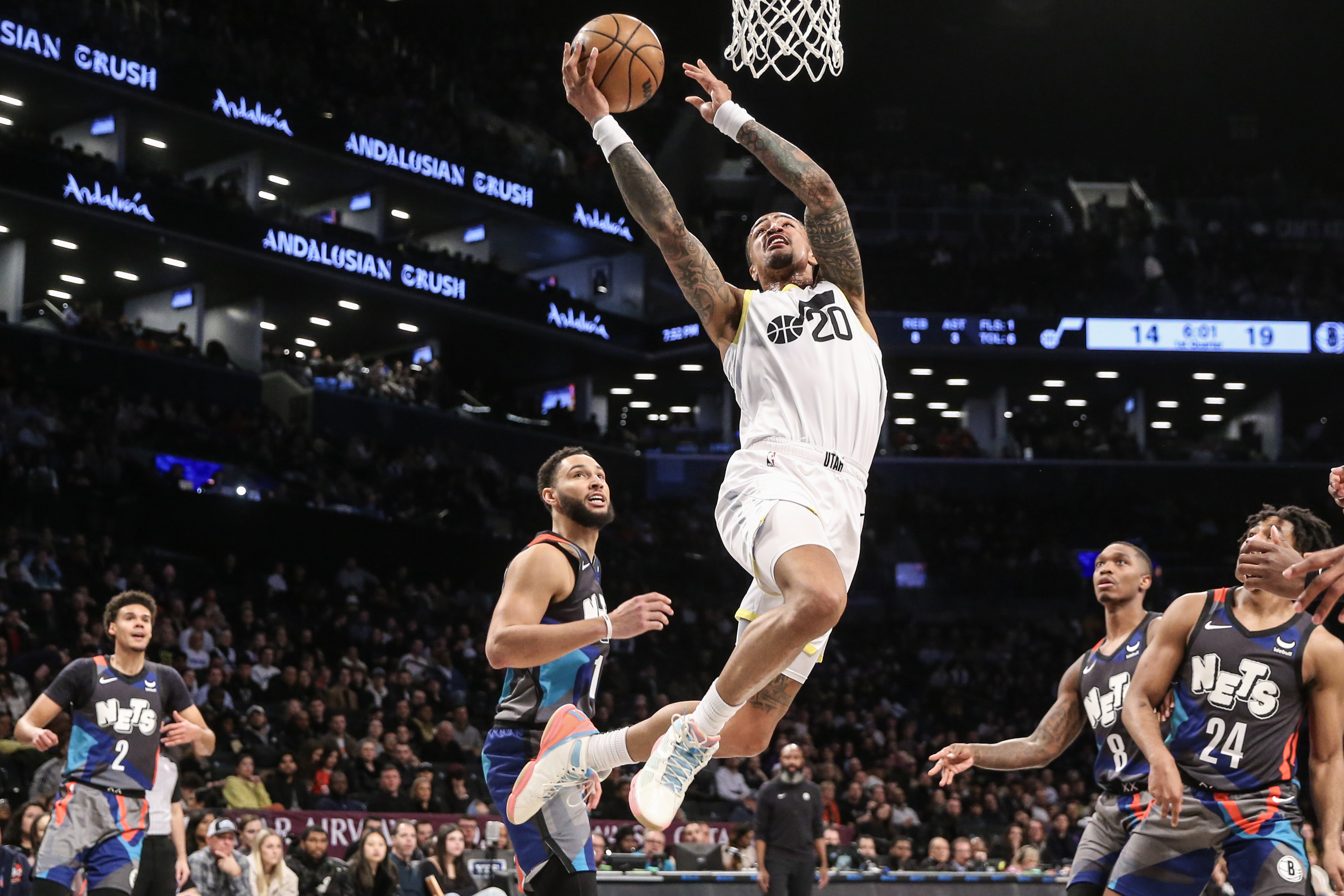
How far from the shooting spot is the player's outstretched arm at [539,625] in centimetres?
578

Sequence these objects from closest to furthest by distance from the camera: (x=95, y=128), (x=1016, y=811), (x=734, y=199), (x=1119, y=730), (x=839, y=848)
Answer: (x=1119, y=730)
(x=839, y=848)
(x=1016, y=811)
(x=95, y=128)
(x=734, y=199)

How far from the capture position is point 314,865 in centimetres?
1288

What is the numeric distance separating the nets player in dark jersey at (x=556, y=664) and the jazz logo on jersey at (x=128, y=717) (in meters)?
2.99

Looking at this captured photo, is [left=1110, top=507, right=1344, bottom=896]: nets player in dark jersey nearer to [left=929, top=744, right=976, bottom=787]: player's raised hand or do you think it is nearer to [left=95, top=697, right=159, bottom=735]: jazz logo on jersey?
[left=929, top=744, right=976, bottom=787]: player's raised hand

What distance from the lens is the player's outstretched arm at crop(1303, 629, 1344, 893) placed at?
5828 mm

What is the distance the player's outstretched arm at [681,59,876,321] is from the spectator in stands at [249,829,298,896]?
7.79 meters

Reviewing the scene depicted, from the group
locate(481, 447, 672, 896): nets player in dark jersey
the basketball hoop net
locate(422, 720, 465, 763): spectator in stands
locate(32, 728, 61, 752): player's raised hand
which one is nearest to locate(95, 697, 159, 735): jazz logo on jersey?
locate(32, 728, 61, 752): player's raised hand

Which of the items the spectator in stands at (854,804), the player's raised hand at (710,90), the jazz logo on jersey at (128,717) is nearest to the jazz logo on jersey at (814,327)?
the player's raised hand at (710,90)

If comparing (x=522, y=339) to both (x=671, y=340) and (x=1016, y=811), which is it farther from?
(x=1016, y=811)

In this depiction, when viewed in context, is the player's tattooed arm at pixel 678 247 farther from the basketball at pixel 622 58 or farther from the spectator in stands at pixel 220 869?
the spectator in stands at pixel 220 869

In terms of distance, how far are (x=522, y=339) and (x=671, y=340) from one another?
12.1 ft

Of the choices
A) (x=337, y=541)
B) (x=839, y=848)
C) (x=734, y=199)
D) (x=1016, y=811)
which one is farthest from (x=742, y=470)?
(x=734, y=199)

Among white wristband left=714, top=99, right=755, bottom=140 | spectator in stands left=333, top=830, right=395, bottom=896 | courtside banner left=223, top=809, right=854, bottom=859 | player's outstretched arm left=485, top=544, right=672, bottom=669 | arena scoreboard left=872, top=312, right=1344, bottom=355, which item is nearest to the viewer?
player's outstretched arm left=485, top=544, right=672, bottom=669

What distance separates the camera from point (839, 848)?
1548 centimetres
